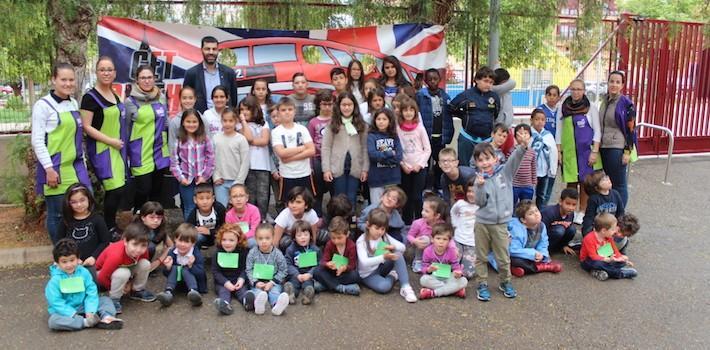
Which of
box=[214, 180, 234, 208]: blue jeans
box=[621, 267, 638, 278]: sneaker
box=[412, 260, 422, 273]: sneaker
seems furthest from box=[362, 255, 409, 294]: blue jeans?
box=[621, 267, 638, 278]: sneaker

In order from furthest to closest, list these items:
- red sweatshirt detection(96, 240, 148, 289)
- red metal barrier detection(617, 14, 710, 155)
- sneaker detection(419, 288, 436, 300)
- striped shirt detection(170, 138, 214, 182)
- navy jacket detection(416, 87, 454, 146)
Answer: red metal barrier detection(617, 14, 710, 155), navy jacket detection(416, 87, 454, 146), striped shirt detection(170, 138, 214, 182), sneaker detection(419, 288, 436, 300), red sweatshirt detection(96, 240, 148, 289)

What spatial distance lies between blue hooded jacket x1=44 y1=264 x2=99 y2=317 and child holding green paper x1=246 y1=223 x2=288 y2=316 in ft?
Result: 3.43

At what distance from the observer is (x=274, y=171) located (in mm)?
5676

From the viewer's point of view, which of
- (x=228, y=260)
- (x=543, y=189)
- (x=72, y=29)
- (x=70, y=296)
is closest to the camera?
(x=70, y=296)

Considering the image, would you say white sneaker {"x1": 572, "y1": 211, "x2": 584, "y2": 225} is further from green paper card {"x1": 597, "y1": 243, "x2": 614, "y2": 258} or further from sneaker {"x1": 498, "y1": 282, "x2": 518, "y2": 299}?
sneaker {"x1": 498, "y1": 282, "x2": 518, "y2": 299}

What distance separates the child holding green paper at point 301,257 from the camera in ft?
15.0

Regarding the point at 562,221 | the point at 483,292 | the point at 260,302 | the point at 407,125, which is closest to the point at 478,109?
the point at 407,125

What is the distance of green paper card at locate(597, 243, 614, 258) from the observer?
16.4ft

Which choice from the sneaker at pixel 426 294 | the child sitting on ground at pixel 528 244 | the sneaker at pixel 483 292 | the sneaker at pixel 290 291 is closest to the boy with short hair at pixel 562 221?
the child sitting on ground at pixel 528 244

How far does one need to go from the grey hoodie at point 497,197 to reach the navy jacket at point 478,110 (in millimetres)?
1602

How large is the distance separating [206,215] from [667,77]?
8.13 m

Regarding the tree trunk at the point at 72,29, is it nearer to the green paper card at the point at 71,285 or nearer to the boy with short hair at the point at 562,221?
the green paper card at the point at 71,285

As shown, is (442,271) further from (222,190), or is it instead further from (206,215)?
(222,190)

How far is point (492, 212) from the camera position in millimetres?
4496
